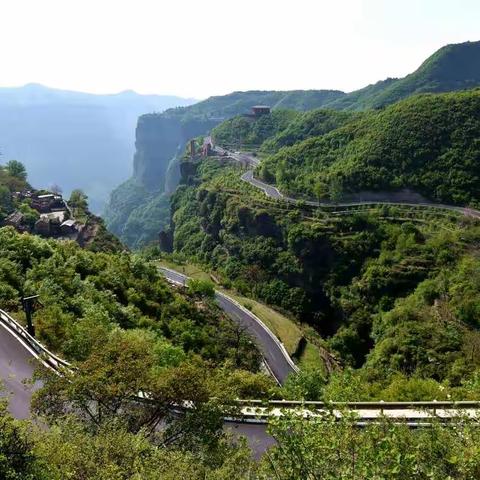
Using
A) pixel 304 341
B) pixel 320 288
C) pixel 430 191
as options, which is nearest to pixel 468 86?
pixel 430 191

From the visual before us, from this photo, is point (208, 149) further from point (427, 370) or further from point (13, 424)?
point (13, 424)

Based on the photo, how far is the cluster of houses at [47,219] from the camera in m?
64.4

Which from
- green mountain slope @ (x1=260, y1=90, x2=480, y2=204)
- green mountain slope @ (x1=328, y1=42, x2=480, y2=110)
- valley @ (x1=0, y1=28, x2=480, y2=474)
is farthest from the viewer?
green mountain slope @ (x1=328, y1=42, x2=480, y2=110)

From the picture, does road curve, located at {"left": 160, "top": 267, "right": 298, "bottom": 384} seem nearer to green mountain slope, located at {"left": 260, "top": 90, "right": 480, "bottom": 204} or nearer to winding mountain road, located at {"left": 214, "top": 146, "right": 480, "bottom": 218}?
winding mountain road, located at {"left": 214, "top": 146, "right": 480, "bottom": 218}

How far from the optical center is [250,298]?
63750 millimetres

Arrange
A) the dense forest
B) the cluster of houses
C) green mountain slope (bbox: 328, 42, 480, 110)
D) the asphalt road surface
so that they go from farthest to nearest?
1. green mountain slope (bbox: 328, 42, 480, 110)
2. the cluster of houses
3. the dense forest
4. the asphalt road surface

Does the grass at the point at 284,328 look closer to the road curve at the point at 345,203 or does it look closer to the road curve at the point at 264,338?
the road curve at the point at 264,338

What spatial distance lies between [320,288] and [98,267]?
3237 centimetres

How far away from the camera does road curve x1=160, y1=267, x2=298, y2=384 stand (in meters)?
43.5

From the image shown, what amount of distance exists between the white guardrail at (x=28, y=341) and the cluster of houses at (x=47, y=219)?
135 feet

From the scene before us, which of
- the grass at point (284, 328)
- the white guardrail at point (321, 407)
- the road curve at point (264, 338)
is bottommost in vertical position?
the grass at point (284, 328)

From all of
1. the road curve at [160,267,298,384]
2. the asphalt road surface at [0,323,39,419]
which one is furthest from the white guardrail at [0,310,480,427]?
the road curve at [160,267,298,384]

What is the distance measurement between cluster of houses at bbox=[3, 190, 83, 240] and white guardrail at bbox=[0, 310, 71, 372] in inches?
1620

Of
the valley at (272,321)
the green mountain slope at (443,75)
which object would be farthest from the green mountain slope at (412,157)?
the green mountain slope at (443,75)
